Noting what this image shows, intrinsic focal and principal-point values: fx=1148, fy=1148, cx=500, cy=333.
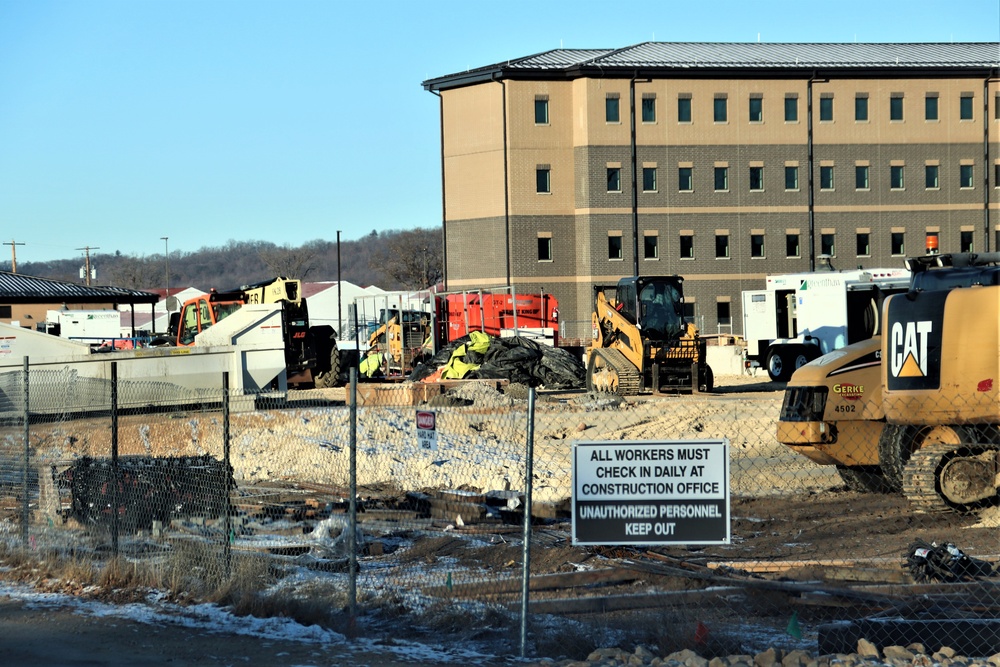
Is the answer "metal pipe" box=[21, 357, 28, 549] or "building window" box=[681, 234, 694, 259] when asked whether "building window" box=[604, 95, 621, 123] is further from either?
"metal pipe" box=[21, 357, 28, 549]

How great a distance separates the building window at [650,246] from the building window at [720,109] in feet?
22.8

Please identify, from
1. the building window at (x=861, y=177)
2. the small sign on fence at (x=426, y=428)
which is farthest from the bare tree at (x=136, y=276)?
the small sign on fence at (x=426, y=428)

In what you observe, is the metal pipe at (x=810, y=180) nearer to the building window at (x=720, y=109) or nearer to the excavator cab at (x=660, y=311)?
the building window at (x=720, y=109)

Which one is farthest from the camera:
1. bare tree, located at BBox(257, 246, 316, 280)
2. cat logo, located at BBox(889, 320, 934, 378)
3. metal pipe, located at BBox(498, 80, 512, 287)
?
bare tree, located at BBox(257, 246, 316, 280)

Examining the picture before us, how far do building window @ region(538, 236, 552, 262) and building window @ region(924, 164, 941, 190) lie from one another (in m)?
20.5

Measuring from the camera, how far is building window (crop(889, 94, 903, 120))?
60.5 meters

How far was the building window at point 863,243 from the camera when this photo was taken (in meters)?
61.4

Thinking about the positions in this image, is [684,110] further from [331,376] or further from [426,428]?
[426,428]

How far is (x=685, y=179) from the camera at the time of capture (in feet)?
198

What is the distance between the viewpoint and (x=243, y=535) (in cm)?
1191

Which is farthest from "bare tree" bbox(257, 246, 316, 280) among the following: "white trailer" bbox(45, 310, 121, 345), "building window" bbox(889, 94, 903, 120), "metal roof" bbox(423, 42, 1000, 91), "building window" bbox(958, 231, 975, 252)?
"building window" bbox(958, 231, 975, 252)

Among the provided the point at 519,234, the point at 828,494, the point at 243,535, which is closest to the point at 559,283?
the point at 519,234

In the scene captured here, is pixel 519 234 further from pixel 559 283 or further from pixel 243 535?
pixel 243 535

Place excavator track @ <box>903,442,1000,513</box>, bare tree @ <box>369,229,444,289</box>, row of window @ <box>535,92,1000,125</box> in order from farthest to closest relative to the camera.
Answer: bare tree @ <box>369,229,444,289</box> → row of window @ <box>535,92,1000,125</box> → excavator track @ <box>903,442,1000,513</box>
